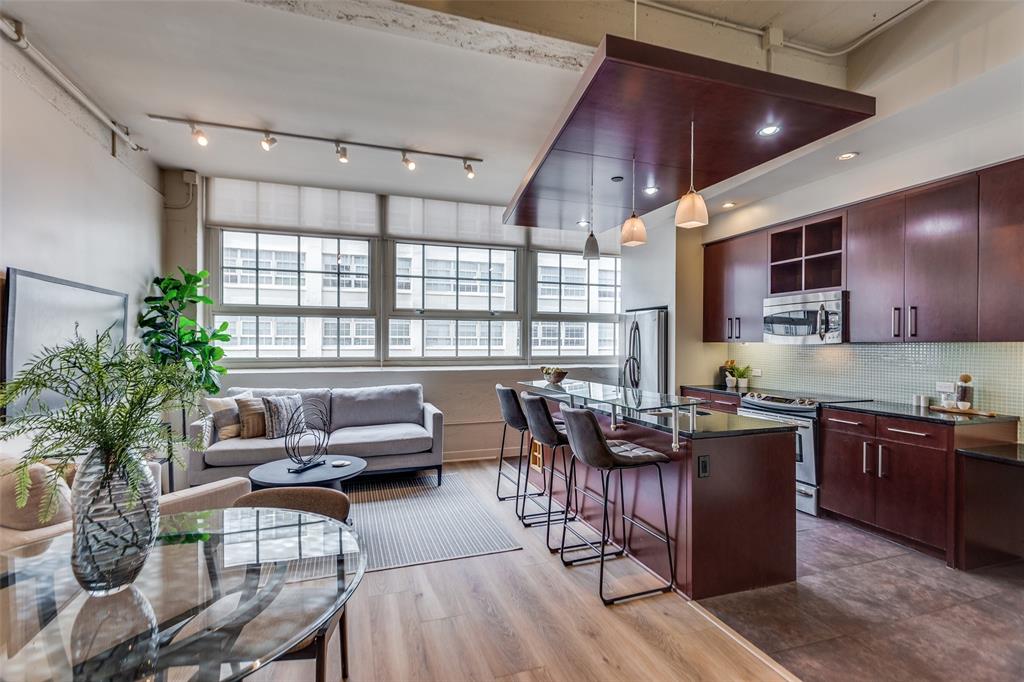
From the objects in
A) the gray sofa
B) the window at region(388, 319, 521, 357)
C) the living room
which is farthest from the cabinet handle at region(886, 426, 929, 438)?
the window at region(388, 319, 521, 357)

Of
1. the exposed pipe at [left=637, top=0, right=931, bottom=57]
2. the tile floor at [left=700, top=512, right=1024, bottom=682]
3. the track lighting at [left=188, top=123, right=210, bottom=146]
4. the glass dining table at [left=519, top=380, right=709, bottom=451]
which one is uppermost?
the exposed pipe at [left=637, top=0, right=931, bottom=57]

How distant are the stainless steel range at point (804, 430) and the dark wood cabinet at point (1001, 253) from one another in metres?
1.02

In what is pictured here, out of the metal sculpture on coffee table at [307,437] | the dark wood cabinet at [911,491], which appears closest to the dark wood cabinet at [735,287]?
the dark wood cabinet at [911,491]

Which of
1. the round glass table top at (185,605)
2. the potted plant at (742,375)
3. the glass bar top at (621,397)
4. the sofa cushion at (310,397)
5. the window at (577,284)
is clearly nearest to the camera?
the round glass table top at (185,605)

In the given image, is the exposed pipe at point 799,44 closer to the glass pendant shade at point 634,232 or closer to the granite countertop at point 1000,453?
the glass pendant shade at point 634,232

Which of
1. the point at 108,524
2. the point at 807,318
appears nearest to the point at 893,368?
the point at 807,318

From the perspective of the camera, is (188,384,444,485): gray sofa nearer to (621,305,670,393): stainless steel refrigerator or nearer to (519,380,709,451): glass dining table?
(519,380,709,451): glass dining table

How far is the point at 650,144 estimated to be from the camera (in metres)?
2.79

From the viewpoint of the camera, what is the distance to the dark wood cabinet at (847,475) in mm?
3227

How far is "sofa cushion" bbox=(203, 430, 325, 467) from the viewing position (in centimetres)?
375

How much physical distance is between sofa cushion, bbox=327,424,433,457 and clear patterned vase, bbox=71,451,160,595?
2752mm

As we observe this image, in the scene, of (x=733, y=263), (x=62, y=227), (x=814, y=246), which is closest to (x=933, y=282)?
(x=814, y=246)

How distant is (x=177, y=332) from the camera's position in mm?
4070

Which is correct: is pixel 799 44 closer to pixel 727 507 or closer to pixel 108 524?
pixel 727 507
